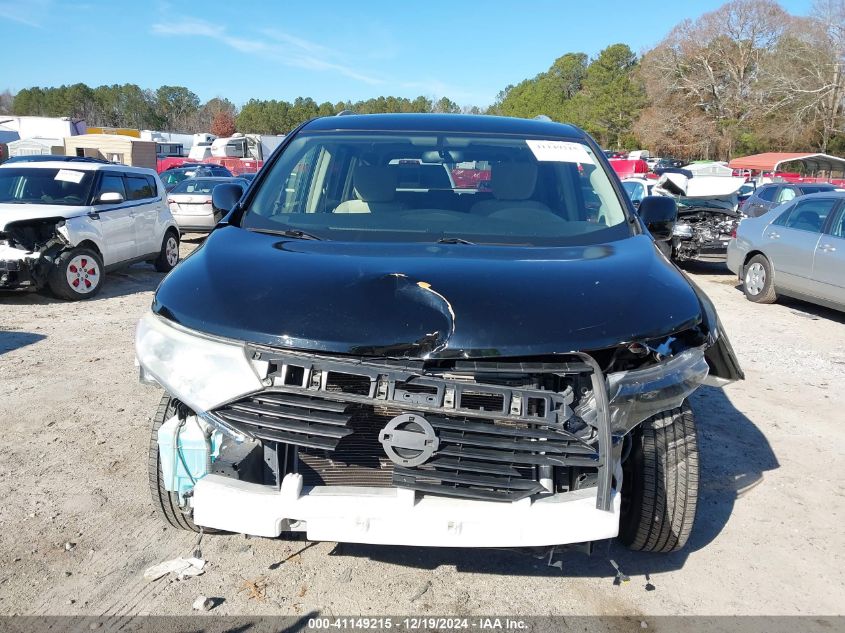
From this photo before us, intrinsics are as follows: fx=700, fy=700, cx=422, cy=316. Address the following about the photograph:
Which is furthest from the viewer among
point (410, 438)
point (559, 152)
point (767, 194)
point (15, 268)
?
point (767, 194)

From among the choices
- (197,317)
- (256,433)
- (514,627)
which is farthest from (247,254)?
(514,627)

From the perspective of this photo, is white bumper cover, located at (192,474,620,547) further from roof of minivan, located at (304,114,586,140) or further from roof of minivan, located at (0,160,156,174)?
roof of minivan, located at (0,160,156,174)

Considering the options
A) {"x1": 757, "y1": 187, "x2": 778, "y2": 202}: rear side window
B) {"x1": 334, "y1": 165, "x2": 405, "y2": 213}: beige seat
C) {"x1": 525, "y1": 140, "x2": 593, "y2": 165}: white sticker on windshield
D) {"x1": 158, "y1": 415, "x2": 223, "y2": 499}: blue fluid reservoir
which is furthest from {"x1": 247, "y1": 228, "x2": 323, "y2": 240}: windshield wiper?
{"x1": 757, "y1": 187, "x2": 778, "y2": 202}: rear side window

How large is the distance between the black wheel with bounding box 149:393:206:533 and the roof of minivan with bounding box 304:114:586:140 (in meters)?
1.85

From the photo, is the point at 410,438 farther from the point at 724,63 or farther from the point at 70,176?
the point at 724,63

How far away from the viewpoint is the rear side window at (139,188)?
1066 cm

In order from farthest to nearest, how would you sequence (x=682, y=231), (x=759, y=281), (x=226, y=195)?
(x=682, y=231)
(x=759, y=281)
(x=226, y=195)

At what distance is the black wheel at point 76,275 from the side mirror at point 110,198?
708mm

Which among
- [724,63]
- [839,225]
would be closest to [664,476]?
[839,225]

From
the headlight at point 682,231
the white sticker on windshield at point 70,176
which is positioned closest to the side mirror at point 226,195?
the white sticker on windshield at point 70,176

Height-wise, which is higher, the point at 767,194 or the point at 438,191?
the point at 767,194

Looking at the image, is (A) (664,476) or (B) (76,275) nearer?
(A) (664,476)

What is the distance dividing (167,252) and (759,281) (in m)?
9.38

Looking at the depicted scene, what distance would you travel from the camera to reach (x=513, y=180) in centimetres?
370
